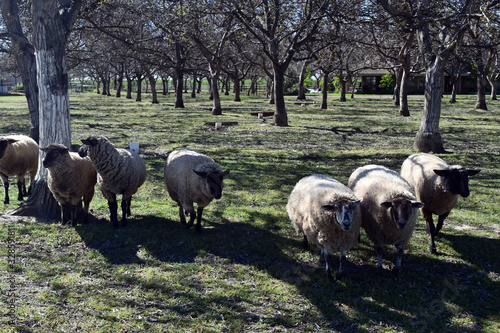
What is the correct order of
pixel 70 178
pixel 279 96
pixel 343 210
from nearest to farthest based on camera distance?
1. pixel 343 210
2. pixel 70 178
3. pixel 279 96

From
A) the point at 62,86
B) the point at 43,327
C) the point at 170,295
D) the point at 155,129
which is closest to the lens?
the point at 43,327

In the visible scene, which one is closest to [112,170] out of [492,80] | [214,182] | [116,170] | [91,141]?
[116,170]

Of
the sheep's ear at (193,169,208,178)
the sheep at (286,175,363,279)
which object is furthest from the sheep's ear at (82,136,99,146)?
the sheep at (286,175,363,279)

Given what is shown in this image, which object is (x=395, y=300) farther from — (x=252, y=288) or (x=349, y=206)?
(x=252, y=288)

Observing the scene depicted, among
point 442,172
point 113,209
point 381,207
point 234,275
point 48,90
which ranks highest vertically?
point 48,90

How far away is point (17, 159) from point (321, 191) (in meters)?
8.01

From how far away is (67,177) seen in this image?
8180 mm

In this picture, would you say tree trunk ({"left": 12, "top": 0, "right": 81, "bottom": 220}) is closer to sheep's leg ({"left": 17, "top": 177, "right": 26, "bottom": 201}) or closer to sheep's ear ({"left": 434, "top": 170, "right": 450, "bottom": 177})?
sheep's leg ({"left": 17, "top": 177, "right": 26, "bottom": 201})

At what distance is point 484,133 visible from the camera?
21266 millimetres

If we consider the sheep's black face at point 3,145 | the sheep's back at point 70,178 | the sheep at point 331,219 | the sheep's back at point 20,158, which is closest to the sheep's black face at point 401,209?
the sheep at point 331,219

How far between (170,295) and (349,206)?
297 centimetres

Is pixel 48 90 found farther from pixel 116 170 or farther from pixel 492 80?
pixel 492 80

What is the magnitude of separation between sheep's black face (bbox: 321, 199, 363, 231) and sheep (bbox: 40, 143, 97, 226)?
5.16 metres

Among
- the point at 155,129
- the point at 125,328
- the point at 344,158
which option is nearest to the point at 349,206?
the point at 125,328
